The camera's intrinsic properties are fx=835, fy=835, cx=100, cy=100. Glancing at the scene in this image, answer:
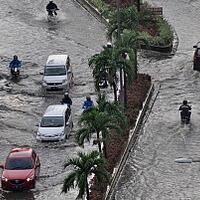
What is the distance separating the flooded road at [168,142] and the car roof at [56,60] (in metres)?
4.84

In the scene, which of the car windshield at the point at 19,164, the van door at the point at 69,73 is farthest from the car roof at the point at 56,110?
the van door at the point at 69,73

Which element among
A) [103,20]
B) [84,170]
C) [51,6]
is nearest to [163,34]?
[103,20]

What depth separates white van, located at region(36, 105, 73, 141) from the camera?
36.9m

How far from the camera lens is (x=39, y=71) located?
155ft

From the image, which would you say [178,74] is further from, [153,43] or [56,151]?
[56,151]

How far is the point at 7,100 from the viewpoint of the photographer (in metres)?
43.1

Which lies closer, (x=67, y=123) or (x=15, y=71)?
(x=67, y=123)

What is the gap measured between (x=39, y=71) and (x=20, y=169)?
15169mm

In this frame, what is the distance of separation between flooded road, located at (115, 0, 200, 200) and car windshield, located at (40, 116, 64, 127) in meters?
3.65

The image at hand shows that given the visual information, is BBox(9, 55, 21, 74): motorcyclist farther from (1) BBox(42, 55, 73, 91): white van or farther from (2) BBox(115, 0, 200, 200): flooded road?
(2) BBox(115, 0, 200, 200): flooded road

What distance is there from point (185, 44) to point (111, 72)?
1529cm

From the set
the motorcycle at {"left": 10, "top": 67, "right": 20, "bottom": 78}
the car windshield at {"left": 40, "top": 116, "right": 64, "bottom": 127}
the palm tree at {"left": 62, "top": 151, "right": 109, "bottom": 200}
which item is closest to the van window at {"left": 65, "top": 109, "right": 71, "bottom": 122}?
the car windshield at {"left": 40, "top": 116, "right": 64, "bottom": 127}

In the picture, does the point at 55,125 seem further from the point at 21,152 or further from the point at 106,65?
the point at 21,152

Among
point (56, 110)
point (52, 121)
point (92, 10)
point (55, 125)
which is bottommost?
point (55, 125)
